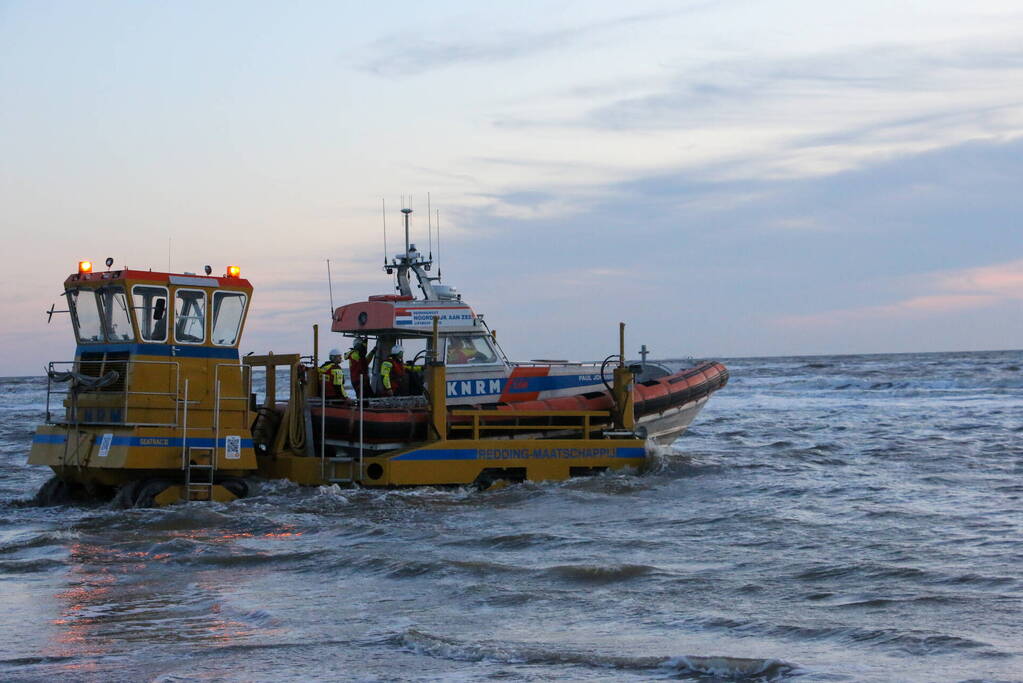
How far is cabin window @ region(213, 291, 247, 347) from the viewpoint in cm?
1192

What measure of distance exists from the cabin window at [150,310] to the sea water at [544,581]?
1.74 m

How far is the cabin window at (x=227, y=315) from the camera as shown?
39.1 ft

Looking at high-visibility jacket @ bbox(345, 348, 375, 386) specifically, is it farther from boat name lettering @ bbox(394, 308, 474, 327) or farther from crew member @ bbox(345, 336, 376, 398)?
boat name lettering @ bbox(394, 308, 474, 327)

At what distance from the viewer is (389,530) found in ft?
35.6

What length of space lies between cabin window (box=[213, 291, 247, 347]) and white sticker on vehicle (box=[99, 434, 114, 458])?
1.41 meters

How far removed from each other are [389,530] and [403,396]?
3049 millimetres

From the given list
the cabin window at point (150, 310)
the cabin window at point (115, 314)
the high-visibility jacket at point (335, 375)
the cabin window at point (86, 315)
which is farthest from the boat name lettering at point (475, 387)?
the cabin window at point (86, 315)

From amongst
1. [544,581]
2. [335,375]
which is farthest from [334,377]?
[544,581]

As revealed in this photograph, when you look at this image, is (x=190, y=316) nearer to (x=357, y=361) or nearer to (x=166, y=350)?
(x=166, y=350)

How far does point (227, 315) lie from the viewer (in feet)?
39.3

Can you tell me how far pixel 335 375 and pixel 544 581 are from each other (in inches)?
212

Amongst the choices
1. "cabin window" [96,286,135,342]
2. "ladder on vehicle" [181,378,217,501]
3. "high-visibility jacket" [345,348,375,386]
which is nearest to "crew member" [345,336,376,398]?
"high-visibility jacket" [345,348,375,386]

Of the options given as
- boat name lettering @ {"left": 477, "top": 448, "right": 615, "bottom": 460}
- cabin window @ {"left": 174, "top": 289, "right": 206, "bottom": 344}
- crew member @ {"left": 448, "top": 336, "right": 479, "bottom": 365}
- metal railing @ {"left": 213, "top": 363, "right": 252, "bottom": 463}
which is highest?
→ cabin window @ {"left": 174, "top": 289, "right": 206, "bottom": 344}

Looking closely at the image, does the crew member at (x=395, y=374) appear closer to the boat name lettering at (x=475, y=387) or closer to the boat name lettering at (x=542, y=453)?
the boat name lettering at (x=475, y=387)
